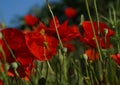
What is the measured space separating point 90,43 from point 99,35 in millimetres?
97

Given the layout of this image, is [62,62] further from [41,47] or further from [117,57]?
[117,57]

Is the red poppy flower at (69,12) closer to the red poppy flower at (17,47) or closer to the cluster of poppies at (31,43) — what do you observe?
the cluster of poppies at (31,43)

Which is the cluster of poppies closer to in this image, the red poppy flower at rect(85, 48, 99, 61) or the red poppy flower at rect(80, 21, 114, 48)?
the red poppy flower at rect(80, 21, 114, 48)

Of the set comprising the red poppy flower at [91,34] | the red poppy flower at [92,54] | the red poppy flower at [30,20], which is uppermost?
the red poppy flower at [91,34]

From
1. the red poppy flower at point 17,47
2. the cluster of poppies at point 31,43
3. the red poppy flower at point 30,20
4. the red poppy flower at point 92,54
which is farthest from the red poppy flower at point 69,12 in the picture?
the red poppy flower at point 17,47

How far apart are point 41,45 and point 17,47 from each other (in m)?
0.15

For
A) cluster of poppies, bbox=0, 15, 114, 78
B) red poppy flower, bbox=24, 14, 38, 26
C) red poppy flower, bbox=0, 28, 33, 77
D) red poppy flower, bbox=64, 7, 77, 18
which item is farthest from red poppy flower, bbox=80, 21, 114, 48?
red poppy flower, bbox=64, 7, 77, 18

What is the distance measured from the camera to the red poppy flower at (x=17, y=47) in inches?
65.6

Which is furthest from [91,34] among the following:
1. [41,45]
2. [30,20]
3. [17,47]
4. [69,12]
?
[69,12]

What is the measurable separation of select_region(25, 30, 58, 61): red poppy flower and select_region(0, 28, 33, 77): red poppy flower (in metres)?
0.03

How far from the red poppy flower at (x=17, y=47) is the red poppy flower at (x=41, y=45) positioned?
0.03 m

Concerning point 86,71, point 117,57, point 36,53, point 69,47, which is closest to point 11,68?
point 36,53

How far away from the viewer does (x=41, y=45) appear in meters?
1.81

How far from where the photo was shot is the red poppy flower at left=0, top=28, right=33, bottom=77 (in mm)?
1665
